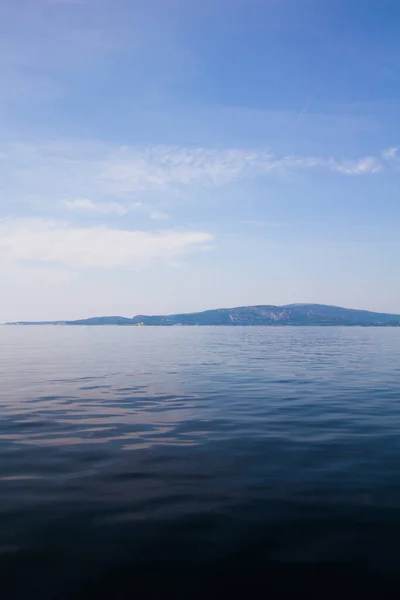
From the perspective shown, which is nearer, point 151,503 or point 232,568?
point 232,568

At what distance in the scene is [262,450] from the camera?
15.1 meters

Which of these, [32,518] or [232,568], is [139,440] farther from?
[232,568]

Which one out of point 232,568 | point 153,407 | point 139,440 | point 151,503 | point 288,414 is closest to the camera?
point 232,568

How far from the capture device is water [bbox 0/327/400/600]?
766 centimetres

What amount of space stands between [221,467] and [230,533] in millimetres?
4186

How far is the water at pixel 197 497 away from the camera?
7.66 meters

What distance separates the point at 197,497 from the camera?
35.9 feet

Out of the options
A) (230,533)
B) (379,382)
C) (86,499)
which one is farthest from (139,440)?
(379,382)

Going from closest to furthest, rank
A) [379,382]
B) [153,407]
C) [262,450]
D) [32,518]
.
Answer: [32,518]
[262,450]
[153,407]
[379,382]

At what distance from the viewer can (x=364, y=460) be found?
1379 cm

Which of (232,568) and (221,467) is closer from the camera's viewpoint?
(232,568)

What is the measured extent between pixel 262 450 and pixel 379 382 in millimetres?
20092

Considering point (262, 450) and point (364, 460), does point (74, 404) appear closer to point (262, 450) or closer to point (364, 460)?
point (262, 450)

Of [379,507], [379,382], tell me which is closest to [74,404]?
[379,507]
